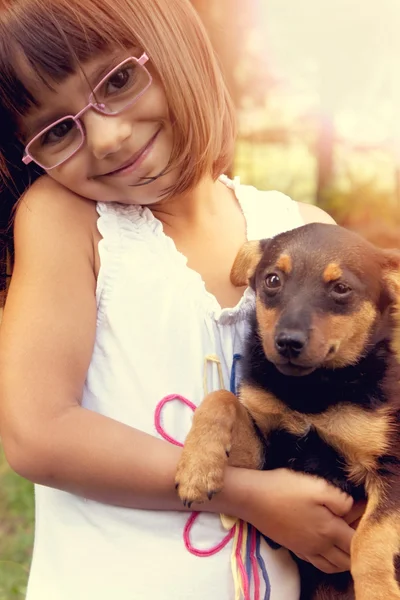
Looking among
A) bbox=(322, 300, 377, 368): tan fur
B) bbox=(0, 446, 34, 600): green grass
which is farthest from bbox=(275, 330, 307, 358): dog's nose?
bbox=(0, 446, 34, 600): green grass

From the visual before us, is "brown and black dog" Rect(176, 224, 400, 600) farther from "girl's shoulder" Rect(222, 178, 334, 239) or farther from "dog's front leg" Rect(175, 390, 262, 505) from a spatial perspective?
"girl's shoulder" Rect(222, 178, 334, 239)

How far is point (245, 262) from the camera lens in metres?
2.06

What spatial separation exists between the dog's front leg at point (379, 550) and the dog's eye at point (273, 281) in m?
0.52

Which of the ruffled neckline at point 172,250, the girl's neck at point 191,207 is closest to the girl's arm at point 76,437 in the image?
the ruffled neckline at point 172,250

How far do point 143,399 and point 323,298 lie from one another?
481 mm

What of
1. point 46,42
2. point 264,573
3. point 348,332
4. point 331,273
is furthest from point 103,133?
point 264,573

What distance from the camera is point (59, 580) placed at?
5.91ft

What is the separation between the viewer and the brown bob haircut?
178 centimetres

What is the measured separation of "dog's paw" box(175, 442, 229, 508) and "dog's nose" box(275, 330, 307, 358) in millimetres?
254

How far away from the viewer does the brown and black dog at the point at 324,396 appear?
169cm

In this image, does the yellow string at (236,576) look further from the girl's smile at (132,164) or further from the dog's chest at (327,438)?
the girl's smile at (132,164)

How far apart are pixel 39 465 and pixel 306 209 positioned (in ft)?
4.00

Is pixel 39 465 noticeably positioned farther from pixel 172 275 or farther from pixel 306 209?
pixel 306 209

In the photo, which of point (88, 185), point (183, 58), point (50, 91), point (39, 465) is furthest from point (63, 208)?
point (39, 465)
